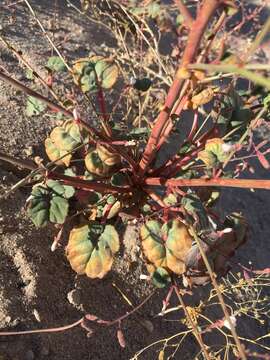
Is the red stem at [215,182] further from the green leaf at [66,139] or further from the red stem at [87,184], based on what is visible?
the green leaf at [66,139]

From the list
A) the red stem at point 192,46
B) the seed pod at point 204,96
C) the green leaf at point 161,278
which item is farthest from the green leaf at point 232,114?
the green leaf at point 161,278

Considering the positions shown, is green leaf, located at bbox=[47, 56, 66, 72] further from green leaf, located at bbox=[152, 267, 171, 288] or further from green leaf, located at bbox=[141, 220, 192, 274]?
green leaf, located at bbox=[152, 267, 171, 288]

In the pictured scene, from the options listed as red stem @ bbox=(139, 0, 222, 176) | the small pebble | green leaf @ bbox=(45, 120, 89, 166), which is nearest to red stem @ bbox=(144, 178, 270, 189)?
red stem @ bbox=(139, 0, 222, 176)

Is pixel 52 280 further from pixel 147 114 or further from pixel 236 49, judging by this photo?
pixel 236 49

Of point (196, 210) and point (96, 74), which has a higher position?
point (96, 74)

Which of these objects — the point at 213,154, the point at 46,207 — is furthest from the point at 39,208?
the point at 213,154

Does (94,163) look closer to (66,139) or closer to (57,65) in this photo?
(66,139)
